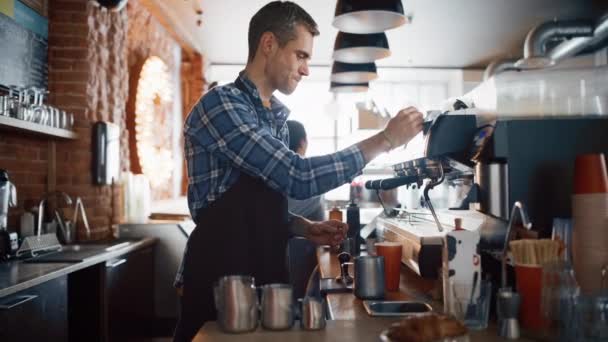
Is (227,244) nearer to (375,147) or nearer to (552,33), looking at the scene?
(375,147)

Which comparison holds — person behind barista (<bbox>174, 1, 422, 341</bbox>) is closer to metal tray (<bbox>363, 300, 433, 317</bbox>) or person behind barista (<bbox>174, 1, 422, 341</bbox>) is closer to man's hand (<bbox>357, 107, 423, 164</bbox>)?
man's hand (<bbox>357, 107, 423, 164</bbox>)

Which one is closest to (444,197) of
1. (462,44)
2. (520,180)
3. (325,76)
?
(520,180)

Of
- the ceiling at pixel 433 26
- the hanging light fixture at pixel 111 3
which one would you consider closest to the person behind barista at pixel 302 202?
the hanging light fixture at pixel 111 3

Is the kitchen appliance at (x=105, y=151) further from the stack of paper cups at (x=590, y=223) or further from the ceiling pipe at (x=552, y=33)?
the ceiling pipe at (x=552, y=33)

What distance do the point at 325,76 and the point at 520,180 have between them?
7.44 meters

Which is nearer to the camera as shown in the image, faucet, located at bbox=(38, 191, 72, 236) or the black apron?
the black apron

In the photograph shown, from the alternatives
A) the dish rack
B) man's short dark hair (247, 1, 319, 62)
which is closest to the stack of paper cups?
man's short dark hair (247, 1, 319, 62)

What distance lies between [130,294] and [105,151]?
101 centimetres

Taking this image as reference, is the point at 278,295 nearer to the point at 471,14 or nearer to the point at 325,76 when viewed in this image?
the point at 471,14

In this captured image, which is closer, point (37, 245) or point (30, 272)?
point (30, 272)

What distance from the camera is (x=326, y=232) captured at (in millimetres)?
1922

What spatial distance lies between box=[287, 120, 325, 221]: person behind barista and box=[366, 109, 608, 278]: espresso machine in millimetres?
1777

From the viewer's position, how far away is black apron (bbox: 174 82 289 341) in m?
1.60

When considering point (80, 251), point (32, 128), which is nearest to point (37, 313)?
point (80, 251)
